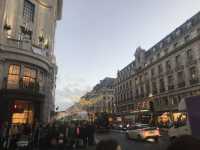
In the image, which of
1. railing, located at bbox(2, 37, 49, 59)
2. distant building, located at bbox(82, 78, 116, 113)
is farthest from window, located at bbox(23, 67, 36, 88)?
distant building, located at bbox(82, 78, 116, 113)

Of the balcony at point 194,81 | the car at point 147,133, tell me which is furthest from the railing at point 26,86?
the balcony at point 194,81

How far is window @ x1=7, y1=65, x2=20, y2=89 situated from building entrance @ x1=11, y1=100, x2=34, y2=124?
1.56 metres

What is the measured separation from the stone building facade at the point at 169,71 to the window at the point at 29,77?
20546 millimetres

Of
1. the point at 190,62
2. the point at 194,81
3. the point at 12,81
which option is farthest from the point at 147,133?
the point at 190,62

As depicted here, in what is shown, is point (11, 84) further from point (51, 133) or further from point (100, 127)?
point (100, 127)

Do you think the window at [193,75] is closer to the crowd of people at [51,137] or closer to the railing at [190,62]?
the railing at [190,62]

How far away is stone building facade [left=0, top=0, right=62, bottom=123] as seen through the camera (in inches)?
787

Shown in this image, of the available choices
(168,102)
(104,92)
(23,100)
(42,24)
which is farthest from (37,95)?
(104,92)

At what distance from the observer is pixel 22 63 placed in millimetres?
21406

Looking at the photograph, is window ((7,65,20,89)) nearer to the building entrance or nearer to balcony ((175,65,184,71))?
the building entrance

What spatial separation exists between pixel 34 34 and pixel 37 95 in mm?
7155

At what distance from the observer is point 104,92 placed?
100 meters

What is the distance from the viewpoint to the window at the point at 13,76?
20.6 metres

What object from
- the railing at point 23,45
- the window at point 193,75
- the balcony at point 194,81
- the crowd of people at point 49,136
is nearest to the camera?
the crowd of people at point 49,136
